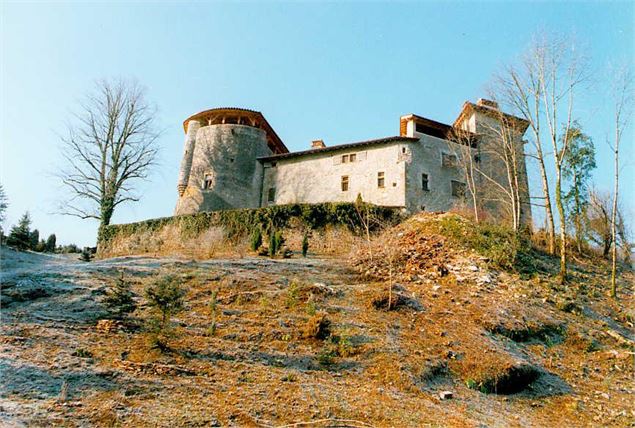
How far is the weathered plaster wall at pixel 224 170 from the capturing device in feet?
106

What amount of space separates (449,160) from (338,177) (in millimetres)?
8150

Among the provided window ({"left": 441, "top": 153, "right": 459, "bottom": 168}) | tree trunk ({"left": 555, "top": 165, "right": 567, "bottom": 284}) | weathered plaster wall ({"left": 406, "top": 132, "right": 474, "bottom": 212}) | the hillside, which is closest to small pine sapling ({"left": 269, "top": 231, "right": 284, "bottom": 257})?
the hillside

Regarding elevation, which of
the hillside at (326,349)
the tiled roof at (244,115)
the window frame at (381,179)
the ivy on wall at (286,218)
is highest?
the tiled roof at (244,115)

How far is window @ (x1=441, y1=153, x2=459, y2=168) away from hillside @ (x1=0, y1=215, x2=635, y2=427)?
1393cm

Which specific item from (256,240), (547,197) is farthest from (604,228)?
(256,240)

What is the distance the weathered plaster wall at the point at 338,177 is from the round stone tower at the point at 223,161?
161 cm

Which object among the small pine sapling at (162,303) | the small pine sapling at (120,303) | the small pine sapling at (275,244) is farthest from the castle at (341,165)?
the small pine sapling at (162,303)

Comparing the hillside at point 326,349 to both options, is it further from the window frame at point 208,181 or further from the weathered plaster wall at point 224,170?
the window frame at point 208,181

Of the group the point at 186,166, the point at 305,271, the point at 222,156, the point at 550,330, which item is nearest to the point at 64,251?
the point at 186,166

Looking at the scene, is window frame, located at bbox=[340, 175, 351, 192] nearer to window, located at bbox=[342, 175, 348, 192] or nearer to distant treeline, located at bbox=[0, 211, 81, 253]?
window, located at bbox=[342, 175, 348, 192]

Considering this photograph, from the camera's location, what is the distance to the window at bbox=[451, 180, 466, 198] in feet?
98.3

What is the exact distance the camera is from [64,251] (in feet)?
110

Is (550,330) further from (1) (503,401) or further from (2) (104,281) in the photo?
(2) (104,281)

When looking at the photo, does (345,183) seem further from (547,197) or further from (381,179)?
(547,197)
